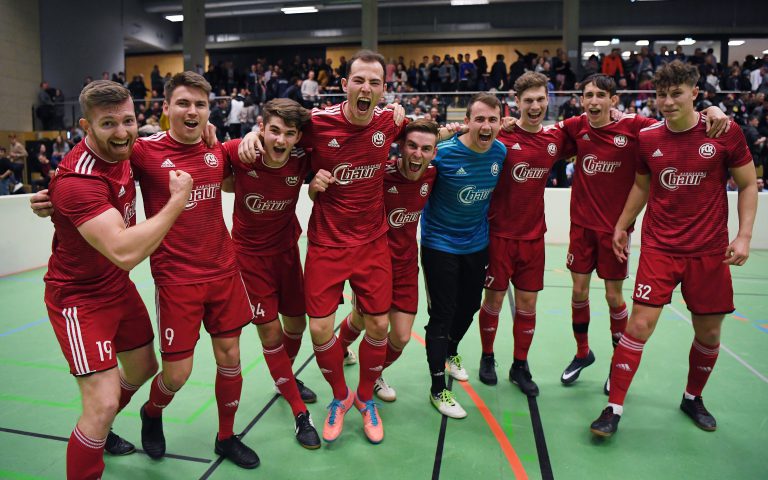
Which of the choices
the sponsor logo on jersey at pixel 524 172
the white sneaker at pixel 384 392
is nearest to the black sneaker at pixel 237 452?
the white sneaker at pixel 384 392

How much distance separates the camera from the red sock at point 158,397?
12.0 ft

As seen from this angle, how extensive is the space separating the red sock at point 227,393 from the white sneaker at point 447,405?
1614 mm

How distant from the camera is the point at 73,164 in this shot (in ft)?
9.64

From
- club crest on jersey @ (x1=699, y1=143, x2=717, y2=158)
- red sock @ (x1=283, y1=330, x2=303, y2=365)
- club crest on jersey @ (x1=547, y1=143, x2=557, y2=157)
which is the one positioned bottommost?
red sock @ (x1=283, y1=330, x2=303, y2=365)

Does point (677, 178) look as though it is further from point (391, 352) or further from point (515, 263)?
point (391, 352)

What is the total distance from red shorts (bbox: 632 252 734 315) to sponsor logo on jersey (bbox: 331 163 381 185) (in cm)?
215

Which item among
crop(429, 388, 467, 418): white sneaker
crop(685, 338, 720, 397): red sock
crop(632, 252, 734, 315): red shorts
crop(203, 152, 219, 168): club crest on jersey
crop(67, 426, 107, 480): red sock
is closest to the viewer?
crop(67, 426, 107, 480): red sock

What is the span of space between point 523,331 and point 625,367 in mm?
1006

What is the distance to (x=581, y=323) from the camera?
17.0 feet

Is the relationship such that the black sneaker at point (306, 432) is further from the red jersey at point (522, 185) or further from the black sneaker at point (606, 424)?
the red jersey at point (522, 185)

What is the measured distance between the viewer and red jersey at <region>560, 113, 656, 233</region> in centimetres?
475

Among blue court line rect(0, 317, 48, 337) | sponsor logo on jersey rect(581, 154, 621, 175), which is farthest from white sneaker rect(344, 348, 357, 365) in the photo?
blue court line rect(0, 317, 48, 337)

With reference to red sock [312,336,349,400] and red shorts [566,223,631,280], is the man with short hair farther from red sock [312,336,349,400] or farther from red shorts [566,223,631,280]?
red sock [312,336,349,400]

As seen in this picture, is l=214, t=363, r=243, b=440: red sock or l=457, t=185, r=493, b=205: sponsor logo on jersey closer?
l=214, t=363, r=243, b=440: red sock
